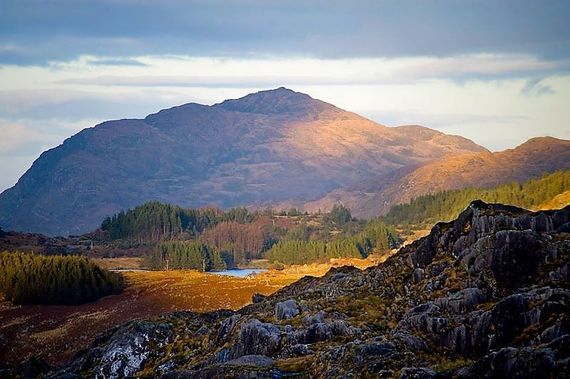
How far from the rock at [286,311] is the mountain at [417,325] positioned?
0.10 metres

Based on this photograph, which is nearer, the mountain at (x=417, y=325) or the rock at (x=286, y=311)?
the mountain at (x=417, y=325)

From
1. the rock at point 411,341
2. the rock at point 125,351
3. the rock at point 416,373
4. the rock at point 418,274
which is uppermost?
the rock at point 418,274

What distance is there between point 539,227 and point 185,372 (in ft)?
93.6

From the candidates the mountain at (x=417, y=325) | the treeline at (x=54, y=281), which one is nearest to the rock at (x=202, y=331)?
the mountain at (x=417, y=325)

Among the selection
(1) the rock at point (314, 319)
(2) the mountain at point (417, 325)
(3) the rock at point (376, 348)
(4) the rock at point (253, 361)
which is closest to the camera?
(2) the mountain at point (417, 325)

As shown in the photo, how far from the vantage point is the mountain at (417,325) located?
141ft

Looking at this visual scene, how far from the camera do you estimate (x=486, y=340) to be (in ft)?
149

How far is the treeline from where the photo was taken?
5374 inches

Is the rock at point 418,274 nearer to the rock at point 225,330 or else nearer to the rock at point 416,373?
the rock at point 225,330

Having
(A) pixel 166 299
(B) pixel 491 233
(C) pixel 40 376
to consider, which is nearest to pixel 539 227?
(B) pixel 491 233

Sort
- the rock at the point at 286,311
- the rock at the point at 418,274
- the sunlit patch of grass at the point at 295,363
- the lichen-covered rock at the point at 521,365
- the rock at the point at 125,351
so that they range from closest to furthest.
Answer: the lichen-covered rock at the point at 521,365 → the sunlit patch of grass at the point at 295,363 → the rock at the point at 418,274 → the rock at the point at 286,311 → the rock at the point at 125,351

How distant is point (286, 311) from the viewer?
6191 cm

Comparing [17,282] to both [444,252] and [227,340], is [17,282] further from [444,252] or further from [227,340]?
[444,252]

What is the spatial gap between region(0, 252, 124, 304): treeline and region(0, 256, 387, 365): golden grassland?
10.3ft
